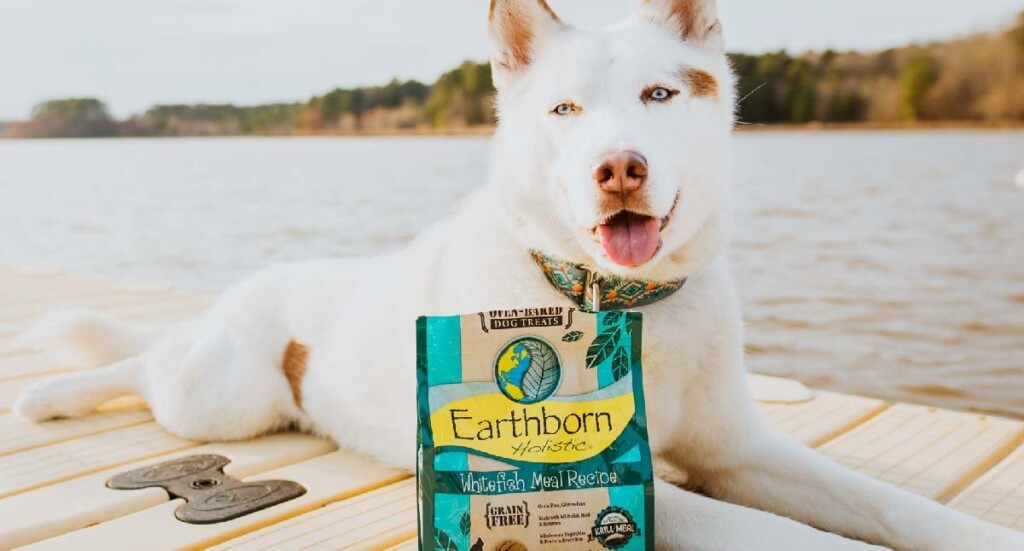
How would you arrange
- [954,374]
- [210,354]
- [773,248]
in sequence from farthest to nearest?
[773,248], [954,374], [210,354]

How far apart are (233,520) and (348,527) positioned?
28cm

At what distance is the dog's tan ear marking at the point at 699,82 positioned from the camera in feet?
6.32

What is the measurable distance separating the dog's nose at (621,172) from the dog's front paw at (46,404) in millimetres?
2136

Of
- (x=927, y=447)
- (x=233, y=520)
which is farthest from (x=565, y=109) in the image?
(x=927, y=447)

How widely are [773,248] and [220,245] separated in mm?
5804

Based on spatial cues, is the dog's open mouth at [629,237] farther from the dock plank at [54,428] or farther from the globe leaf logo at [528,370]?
the dock plank at [54,428]

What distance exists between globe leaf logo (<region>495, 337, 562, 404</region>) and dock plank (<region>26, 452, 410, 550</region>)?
0.84 meters

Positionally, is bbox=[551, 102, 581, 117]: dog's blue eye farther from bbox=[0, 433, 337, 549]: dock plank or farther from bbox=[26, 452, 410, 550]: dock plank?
bbox=[0, 433, 337, 549]: dock plank

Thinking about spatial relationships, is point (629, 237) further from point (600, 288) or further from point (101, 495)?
point (101, 495)

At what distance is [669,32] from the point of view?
2080 mm

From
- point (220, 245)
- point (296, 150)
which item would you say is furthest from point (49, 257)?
point (296, 150)

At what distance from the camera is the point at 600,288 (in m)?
1.98

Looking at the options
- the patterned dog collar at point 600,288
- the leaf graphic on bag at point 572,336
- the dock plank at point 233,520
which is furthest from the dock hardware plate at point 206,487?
the leaf graphic on bag at point 572,336

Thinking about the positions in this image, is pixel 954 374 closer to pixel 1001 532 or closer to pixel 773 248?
pixel 1001 532
